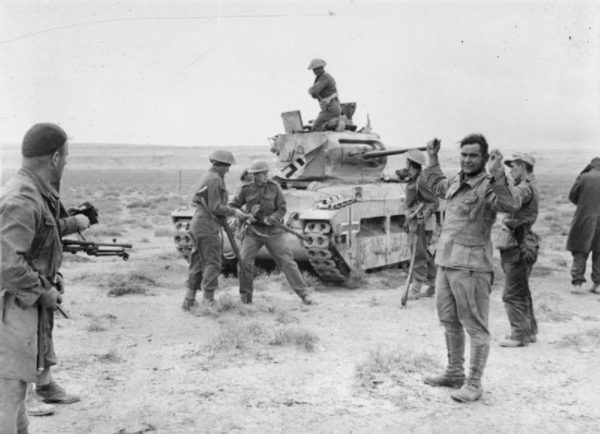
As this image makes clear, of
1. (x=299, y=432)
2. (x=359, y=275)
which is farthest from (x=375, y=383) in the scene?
(x=359, y=275)

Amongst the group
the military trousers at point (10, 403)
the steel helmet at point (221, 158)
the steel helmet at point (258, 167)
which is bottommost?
the military trousers at point (10, 403)

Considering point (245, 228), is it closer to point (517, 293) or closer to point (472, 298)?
point (517, 293)

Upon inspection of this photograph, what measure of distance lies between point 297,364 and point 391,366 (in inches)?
37.3

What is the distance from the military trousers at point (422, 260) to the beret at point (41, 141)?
23.0 feet

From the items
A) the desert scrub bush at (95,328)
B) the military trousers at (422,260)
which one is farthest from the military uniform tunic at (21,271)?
the military trousers at (422,260)

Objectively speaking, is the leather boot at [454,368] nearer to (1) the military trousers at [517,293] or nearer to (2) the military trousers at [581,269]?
(1) the military trousers at [517,293]

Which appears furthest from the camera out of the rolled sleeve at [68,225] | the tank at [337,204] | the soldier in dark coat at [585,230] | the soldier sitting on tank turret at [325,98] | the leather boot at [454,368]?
the soldier sitting on tank turret at [325,98]

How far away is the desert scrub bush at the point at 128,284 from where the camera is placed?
432 inches

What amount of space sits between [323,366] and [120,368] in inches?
79.7

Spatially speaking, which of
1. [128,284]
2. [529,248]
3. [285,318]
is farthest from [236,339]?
[128,284]

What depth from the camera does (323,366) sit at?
6906 mm

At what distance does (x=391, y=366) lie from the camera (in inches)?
264

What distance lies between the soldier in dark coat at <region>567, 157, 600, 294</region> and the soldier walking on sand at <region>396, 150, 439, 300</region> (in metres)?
2.48

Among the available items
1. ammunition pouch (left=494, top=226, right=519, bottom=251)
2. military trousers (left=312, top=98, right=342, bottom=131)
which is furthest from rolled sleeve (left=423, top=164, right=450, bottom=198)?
military trousers (left=312, top=98, right=342, bottom=131)
